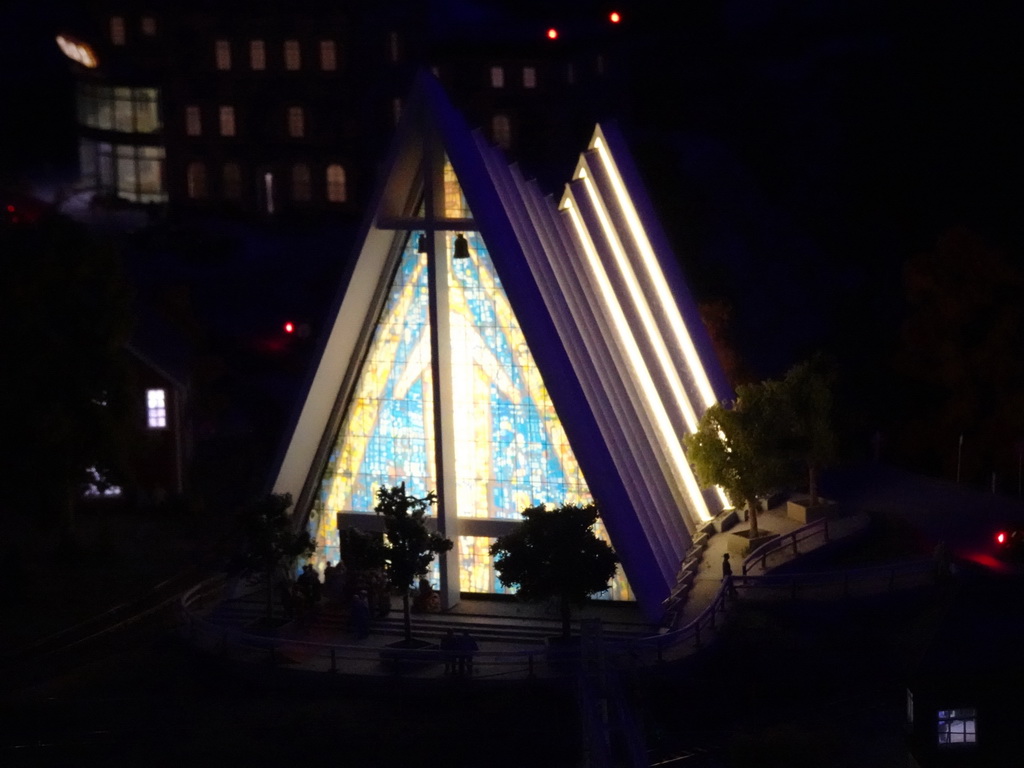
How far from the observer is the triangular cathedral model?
28.3m

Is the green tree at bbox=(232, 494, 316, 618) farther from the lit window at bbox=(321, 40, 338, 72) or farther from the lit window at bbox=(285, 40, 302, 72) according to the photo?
the lit window at bbox=(285, 40, 302, 72)

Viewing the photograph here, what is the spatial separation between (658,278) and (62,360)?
42.3ft

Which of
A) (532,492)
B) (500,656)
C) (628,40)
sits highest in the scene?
(628,40)

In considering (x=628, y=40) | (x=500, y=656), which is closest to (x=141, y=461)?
(x=500, y=656)

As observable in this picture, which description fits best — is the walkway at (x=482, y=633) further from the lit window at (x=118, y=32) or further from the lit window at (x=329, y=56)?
the lit window at (x=118, y=32)

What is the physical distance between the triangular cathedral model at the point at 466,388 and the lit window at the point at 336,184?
94.1ft

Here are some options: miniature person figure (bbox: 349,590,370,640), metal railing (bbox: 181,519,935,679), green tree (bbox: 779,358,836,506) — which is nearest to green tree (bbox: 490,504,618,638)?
metal railing (bbox: 181,519,935,679)

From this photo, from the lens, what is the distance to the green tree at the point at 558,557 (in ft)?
86.4

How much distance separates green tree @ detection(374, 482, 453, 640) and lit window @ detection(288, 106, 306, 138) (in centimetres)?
3458

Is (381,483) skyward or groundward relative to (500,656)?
skyward

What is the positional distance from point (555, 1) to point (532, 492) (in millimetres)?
49053

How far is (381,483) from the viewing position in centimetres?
3062

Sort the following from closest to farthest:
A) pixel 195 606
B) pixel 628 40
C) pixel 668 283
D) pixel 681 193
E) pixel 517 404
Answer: pixel 517 404 < pixel 195 606 < pixel 668 283 < pixel 681 193 < pixel 628 40

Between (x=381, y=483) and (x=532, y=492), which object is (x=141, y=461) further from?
(x=532, y=492)
